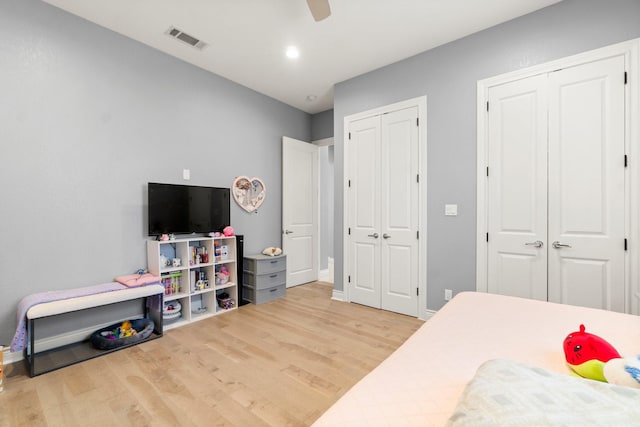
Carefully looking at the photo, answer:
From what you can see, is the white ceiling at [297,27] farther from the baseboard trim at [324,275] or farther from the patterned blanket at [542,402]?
the baseboard trim at [324,275]

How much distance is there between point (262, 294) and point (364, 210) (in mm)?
1719

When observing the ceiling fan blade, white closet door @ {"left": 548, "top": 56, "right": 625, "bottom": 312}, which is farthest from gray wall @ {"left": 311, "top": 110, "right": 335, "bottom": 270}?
white closet door @ {"left": 548, "top": 56, "right": 625, "bottom": 312}

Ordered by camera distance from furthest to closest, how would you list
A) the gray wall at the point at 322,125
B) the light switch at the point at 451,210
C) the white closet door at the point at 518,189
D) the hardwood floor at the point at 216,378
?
the gray wall at the point at 322,125 → the light switch at the point at 451,210 → the white closet door at the point at 518,189 → the hardwood floor at the point at 216,378

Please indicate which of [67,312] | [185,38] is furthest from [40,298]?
[185,38]

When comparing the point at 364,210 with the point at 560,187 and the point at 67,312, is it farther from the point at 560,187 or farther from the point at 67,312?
the point at 67,312

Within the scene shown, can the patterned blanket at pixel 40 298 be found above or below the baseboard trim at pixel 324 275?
above

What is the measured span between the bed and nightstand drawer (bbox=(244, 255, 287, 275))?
2527mm

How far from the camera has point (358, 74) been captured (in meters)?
3.63

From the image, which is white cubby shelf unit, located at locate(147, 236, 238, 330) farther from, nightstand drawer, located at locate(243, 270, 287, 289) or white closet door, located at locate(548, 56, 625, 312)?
white closet door, located at locate(548, 56, 625, 312)

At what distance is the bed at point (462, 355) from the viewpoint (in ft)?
2.50

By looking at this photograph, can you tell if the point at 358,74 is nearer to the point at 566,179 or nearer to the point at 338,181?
the point at 338,181

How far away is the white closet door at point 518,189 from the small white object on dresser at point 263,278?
8.25ft

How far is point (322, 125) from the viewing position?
16.3 ft

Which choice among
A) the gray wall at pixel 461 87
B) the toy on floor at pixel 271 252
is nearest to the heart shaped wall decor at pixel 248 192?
the toy on floor at pixel 271 252
